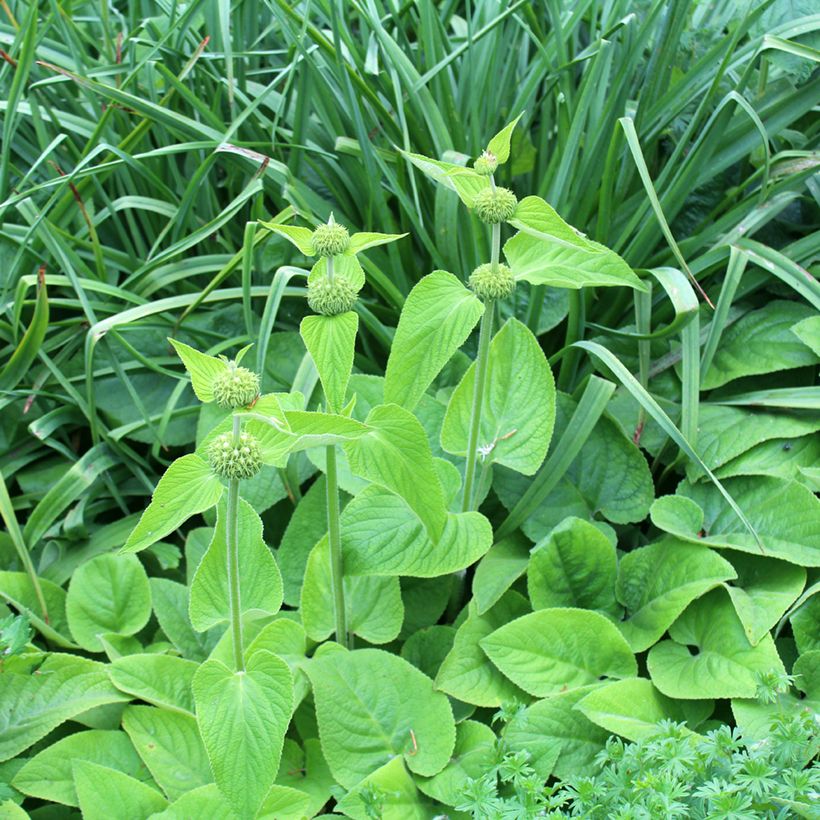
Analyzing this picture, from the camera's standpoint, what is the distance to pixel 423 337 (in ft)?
5.10

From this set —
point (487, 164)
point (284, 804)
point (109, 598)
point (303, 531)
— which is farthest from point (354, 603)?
point (487, 164)

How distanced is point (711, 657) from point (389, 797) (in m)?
0.65

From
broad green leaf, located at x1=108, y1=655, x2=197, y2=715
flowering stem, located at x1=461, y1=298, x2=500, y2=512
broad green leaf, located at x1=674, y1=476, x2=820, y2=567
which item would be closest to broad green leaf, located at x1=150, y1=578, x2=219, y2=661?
broad green leaf, located at x1=108, y1=655, x2=197, y2=715

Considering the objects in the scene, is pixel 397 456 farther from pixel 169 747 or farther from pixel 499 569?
pixel 169 747

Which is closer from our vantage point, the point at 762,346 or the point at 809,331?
the point at 809,331

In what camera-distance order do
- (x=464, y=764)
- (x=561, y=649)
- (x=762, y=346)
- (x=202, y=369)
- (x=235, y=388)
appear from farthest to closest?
(x=762, y=346)
(x=561, y=649)
(x=464, y=764)
(x=202, y=369)
(x=235, y=388)

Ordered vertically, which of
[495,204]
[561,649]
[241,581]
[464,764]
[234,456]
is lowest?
[464,764]

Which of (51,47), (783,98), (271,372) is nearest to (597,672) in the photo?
(271,372)

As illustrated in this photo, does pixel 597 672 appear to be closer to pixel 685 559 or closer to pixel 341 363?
pixel 685 559

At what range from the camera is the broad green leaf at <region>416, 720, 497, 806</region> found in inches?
62.4

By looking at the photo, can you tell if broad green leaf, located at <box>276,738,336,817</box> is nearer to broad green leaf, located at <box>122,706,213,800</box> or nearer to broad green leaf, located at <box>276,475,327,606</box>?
broad green leaf, located at <box>122,706,213,800</box>

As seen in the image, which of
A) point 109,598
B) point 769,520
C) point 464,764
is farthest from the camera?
point 109,598

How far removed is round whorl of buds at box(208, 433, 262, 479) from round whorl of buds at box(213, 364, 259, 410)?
0.05 m

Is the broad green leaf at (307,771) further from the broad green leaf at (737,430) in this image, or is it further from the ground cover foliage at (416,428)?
the broad green leaf at (737,430)
